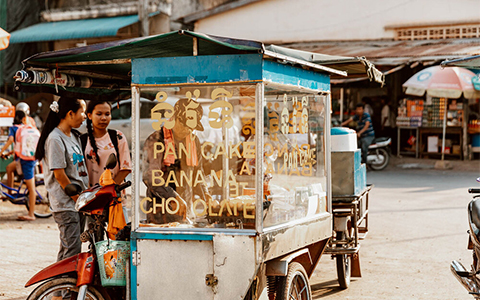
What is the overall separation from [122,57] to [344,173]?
2.42 meters

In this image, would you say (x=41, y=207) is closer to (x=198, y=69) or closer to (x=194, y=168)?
(x=194, y=168)

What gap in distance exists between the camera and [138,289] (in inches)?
151

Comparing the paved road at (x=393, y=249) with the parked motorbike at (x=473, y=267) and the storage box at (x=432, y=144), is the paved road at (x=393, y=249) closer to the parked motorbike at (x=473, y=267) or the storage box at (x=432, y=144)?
the parked motorbike at (x=473, y=267)

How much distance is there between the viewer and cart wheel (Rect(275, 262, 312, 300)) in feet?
12.9

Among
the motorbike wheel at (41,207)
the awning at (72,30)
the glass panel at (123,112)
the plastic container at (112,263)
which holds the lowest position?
the motorbike wheel at (41,207)

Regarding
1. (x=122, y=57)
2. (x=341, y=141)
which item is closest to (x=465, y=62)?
(x=341, y=141)

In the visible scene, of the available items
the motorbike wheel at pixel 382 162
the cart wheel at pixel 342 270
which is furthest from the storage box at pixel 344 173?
the motorbike wheel at pixel 382 162

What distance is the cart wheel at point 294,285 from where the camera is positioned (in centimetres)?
394

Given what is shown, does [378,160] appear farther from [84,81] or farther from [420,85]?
[84,81]

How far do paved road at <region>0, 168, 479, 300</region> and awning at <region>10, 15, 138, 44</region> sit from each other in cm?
873

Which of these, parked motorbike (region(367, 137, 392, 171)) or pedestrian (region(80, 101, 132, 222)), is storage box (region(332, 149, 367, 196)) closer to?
pedestrian (region(80, 101, 132, 222))

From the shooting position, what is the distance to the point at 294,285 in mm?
4172

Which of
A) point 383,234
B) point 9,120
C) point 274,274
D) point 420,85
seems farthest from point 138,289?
point 420,85

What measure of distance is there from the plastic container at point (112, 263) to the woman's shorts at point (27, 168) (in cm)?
536
